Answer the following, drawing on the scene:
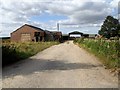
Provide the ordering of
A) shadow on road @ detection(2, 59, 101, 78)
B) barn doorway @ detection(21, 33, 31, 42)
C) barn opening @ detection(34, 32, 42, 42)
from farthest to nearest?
barn doorway @ detection(21, 33, 31, 42) < barn opening @ detection(34, 32, 42, 42) < shadow on road @ detection(2, 59, 101, 78)

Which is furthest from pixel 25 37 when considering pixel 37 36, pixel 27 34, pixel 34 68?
pixel 34 68

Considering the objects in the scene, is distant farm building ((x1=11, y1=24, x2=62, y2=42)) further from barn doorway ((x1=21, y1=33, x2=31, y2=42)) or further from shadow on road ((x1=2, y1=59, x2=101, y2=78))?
shadow on road ((x1=2, y1=59, x2=101, y2=78))

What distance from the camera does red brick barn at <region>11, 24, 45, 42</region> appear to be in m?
72.6

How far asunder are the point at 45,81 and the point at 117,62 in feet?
16.0

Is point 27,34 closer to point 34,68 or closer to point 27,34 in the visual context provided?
point 27,34

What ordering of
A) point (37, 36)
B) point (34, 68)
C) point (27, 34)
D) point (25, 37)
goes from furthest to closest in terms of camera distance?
1. point (25, 37)
2. point (27, 34)
3. point (37, 36)
4. point (34, 68)

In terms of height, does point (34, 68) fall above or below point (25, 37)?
below

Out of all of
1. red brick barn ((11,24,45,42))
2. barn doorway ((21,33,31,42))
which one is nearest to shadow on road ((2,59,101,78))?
red brick barn ((11,24,45,42))

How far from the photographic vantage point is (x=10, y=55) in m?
16.3

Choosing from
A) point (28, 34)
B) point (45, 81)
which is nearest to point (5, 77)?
point (45, 81)

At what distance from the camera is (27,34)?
240 ft

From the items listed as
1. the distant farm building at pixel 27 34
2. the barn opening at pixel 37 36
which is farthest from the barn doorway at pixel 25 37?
the barn opening at pixel 37 36

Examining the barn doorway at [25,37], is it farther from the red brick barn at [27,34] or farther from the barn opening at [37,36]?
the barn opening at [37,36]

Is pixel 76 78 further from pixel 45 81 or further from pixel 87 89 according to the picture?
pixel 87 89
